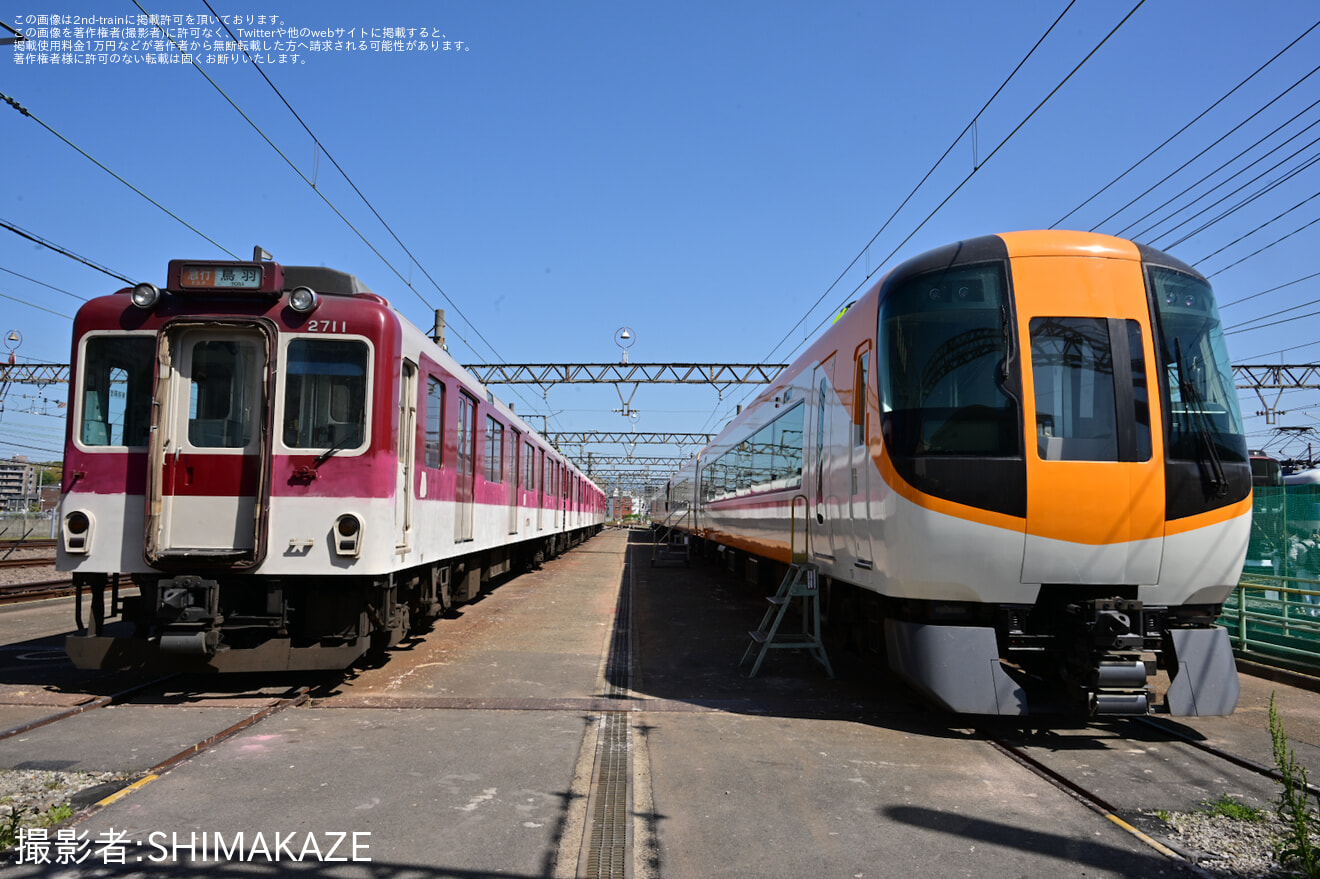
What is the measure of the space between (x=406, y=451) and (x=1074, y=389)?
5.16m

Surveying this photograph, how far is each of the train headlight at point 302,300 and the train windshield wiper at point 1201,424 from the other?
6231 mm

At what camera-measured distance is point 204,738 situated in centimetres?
577

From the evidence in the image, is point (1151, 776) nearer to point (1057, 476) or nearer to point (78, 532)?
point (1057, 476)

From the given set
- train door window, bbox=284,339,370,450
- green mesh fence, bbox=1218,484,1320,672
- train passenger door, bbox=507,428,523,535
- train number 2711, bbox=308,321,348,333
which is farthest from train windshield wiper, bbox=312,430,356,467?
green mesh fence, bbox=1218,484,1320,672

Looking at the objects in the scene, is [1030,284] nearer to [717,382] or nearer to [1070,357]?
[1070,357]

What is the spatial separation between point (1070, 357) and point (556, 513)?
1866 centimetres

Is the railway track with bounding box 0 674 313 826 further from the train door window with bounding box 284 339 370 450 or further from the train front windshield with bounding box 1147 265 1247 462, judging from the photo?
the train front windshield with bounding box 1147 265 1247 462

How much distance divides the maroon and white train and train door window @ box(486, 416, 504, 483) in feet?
16.8

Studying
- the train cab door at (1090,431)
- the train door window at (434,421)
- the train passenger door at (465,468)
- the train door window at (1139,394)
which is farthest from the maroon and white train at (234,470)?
the train door window at (1139,394)

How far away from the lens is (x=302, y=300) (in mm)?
6988

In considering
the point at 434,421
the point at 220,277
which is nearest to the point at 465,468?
the point at 434,421

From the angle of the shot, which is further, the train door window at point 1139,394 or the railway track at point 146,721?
the train door window at point 1139,394

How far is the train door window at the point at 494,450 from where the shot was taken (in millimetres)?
12575

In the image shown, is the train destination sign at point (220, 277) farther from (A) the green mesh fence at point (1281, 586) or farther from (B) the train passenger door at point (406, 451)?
(A) the green mesh fence at point (1281, 586)
